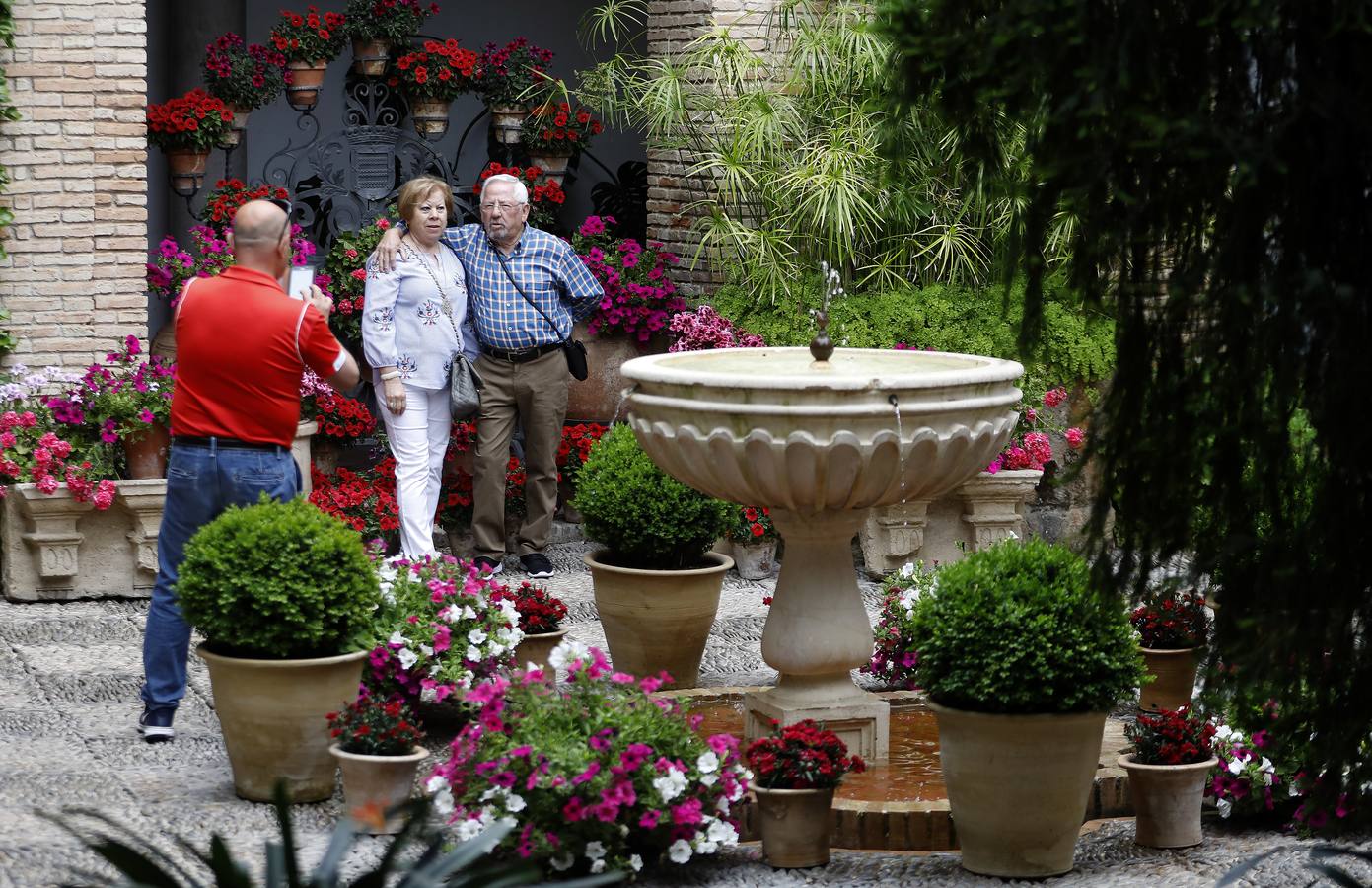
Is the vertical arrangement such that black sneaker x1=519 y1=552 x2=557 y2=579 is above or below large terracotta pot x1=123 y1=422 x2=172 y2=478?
below

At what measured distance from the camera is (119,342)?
9.18 m

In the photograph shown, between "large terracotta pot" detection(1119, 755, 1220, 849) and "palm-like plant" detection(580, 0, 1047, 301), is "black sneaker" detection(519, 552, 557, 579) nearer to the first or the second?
"palm-like plant" detection(580, 0, 1047, 301)

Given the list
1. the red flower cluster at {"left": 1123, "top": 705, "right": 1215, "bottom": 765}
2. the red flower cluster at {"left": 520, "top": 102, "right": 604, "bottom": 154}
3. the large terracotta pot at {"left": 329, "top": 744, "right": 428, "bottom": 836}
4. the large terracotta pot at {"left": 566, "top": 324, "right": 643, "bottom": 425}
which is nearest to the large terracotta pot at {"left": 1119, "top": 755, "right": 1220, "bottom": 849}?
the red flower cluster at {"left": 1123, "top": 705, "right": 1215, "bottom": 765}

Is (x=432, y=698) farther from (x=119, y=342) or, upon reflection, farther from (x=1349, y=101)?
(x=1349, y=101)

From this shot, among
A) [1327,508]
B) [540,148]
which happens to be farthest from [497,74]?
[1327,508]

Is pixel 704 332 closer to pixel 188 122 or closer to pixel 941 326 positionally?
pixel 941 326

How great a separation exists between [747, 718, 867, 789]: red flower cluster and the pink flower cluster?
473 centimetres

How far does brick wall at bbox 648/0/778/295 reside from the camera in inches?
406

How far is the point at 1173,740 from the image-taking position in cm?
524

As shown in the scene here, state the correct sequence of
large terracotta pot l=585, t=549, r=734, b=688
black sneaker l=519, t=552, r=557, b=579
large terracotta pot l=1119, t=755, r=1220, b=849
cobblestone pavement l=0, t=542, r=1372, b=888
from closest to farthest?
cobblestone pavement l=0, t=542, r=1372, b=888 → large terracotta pot l=1119, t=755, r=1220, b=849 → large terracotta pot l=585, t=549, r=734, b=688 → black sneaker l=519, t=552, r=557, b=579

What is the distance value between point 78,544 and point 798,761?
4746 mm

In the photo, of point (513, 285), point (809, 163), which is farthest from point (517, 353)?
point (809, 163)

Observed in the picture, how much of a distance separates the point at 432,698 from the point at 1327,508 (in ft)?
13.3

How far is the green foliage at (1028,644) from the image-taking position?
479 centimetres
